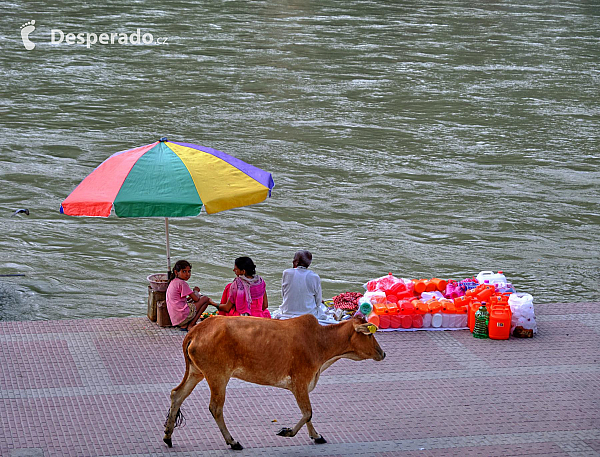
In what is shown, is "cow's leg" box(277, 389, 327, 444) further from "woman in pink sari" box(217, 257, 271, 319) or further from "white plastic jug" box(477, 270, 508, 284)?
"white plastic jug" box(477, 270, 508, 284)

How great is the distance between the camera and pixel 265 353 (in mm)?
6754

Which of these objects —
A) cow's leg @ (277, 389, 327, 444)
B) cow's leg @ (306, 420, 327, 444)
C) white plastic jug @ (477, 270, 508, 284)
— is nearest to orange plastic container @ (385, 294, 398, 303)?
white plastic jug @ (477, 270, 508, 284)

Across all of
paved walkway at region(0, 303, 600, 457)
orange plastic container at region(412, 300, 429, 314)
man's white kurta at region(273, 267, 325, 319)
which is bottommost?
paved walkway at region(0, 303, 600, 457)

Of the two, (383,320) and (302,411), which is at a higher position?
(302,411)

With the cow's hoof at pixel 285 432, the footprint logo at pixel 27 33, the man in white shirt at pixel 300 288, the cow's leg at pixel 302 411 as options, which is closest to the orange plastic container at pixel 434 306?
the man in white shirt at pixel 300 288

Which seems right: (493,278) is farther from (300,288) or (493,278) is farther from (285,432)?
(285,432)

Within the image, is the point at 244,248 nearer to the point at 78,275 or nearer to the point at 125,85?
the point at 78,275

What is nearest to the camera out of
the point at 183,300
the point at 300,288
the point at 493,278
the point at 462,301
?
the point at 300,288

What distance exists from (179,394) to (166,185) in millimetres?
2636

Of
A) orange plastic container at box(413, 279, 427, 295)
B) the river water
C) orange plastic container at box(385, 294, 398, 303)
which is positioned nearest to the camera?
orange plastic container at box(385, 294, 398, 303)

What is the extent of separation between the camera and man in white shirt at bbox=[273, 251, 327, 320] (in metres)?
9.04

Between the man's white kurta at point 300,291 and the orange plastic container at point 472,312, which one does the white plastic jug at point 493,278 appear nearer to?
→ the orange plastic container at point 472,312

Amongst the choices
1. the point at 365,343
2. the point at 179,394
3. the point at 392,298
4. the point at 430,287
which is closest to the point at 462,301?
the point at 430,287

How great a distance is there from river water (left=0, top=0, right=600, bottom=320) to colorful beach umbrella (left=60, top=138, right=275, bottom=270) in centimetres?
263
